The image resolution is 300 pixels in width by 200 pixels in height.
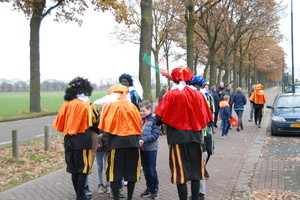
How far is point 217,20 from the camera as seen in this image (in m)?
24.6

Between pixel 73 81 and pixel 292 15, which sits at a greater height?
pixel 292 15

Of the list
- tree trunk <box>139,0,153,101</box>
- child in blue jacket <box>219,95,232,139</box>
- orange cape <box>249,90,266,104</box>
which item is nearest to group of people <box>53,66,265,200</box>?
tree trunk <box>139,0,153,101</box>

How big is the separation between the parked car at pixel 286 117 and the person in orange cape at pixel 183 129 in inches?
310

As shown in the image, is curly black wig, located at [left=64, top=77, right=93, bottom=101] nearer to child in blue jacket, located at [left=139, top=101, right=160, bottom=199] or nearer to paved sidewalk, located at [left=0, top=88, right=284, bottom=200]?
child in blue jacket, located at [left=139, top=101, right=160, bottom=199]

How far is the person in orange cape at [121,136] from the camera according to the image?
4375 millimetres

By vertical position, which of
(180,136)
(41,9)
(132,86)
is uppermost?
(41,9)

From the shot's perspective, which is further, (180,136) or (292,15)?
(292,15)

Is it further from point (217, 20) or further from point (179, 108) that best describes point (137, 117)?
point (217, 20)

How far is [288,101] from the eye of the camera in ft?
41.5

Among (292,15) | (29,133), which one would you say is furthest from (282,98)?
(292,15)

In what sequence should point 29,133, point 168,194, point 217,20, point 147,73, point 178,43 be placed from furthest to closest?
point 178,43 → point 217,20 → point 29,133 → point 147,73 → point 168,194

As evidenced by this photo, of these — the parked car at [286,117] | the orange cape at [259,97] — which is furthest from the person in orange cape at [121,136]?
the orange cape at [259,97]

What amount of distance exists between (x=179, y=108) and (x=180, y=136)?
13.6 inches

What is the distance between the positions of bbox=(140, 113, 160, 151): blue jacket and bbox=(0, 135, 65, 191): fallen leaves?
9.11 ft
